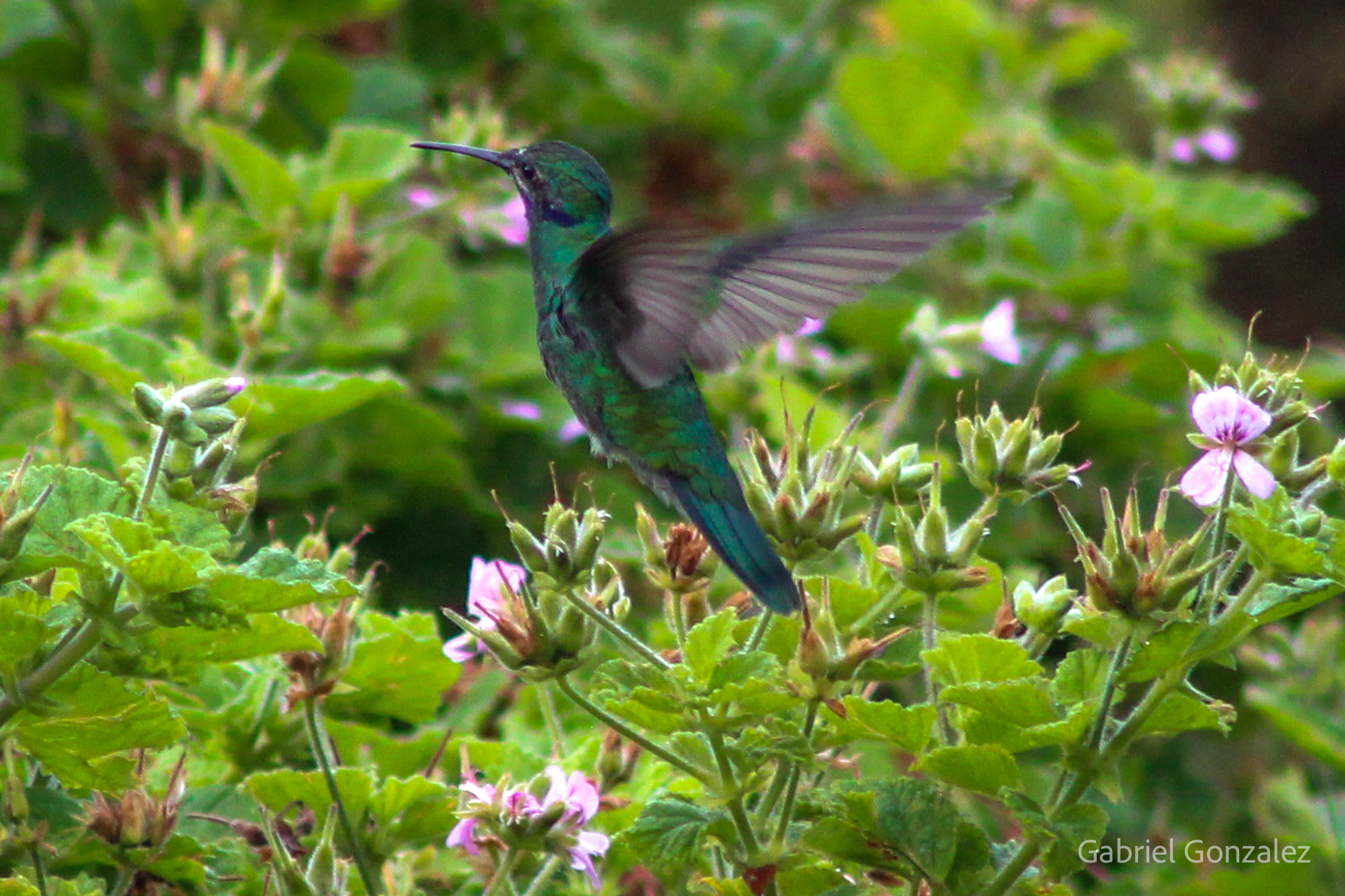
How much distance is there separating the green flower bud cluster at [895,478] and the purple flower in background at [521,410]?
133cm

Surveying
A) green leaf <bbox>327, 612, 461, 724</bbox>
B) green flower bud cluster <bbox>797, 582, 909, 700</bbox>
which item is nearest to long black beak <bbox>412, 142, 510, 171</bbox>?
green leaf <bbox>327, 612, 461, 724</bbox>

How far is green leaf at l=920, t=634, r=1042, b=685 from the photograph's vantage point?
1392 millimetres

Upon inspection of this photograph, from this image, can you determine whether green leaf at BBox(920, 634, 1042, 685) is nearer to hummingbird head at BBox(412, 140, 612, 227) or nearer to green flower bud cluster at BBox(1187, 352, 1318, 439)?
green flower bud cluster at BBox(1187, 352, 1318, 439)

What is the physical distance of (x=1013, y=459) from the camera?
1.54 meters

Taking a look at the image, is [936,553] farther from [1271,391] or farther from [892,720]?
[1271,391]

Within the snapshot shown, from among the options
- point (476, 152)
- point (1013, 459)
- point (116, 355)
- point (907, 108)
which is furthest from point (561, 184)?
point (907, 108)

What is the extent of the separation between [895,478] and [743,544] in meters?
0.21

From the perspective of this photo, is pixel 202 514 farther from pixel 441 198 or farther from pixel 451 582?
pixel 441 198

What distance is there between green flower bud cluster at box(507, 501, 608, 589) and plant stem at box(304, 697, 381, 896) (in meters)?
0.29

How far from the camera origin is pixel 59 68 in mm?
3205

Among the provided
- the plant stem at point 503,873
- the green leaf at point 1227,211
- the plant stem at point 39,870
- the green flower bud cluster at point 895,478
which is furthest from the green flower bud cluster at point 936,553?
the green leaf at point 1227,211

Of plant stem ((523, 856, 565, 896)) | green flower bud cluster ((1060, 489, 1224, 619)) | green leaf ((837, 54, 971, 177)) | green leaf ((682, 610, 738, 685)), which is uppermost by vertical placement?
green leaf ((837, 54, 971, 177))

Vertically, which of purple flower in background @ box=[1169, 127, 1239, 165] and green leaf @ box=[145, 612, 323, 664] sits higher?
purple flower in background @ box=[1169, 127, 1239, 165]

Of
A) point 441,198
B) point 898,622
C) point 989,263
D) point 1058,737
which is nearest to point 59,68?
point 441,198
